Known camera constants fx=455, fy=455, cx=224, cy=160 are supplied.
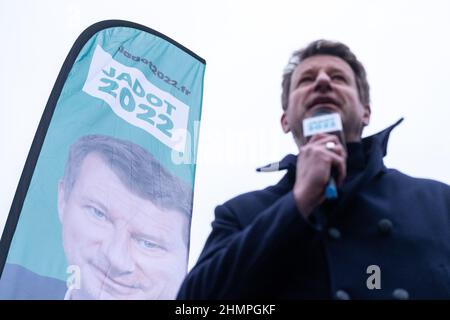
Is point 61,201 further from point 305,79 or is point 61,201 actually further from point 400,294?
point 400,294

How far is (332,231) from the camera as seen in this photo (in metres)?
1.46

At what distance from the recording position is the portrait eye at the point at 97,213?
12.2 ft

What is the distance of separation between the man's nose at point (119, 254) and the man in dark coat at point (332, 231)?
2.20 m

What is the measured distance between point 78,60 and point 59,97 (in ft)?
1.94

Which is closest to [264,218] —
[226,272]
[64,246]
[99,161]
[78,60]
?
[226,272]

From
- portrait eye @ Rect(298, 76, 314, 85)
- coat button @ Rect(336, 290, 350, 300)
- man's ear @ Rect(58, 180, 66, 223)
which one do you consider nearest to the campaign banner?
man's ear @ Rect(58, 180, 66, 223)

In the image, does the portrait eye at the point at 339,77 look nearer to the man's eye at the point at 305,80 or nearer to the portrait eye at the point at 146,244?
the man's eye at the point at 305,80

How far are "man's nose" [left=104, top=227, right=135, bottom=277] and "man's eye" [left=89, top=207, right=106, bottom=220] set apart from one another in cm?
16

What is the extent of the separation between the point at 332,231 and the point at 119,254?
2640 millimetres

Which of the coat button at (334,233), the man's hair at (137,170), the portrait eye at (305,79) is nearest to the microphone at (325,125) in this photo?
the coat button at (334,233)

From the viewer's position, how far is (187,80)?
214 inches

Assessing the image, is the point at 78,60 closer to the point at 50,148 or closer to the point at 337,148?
the point at 50,148

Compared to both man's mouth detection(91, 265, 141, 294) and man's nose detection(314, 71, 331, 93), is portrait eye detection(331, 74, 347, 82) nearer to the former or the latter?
man's nose detection(314, 71, 331, 93)
